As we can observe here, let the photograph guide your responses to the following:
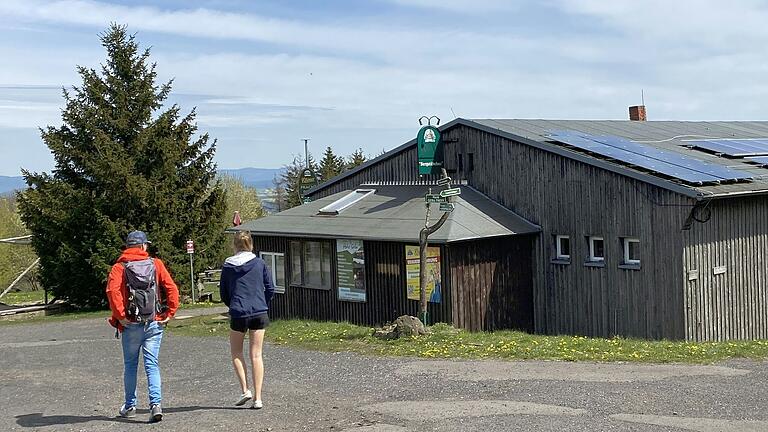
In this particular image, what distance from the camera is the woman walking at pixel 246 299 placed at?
28.6ft

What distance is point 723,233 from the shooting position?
1764cm

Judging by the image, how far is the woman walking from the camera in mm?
8703

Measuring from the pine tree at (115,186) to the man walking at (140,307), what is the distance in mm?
23957

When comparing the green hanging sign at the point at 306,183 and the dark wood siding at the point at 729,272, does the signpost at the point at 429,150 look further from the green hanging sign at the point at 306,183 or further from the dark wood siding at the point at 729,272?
the dark wood siding at the point at 729,272

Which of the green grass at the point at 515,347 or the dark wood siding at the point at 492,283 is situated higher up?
the dark wood siding at the point at 492,283

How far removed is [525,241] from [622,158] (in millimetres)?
2936

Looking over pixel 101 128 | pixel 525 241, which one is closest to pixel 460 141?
pixel 525 241

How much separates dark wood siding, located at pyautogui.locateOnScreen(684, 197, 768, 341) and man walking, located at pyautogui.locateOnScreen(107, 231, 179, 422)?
38.0 feet

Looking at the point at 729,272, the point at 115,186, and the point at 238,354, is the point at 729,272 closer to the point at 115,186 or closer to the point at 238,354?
the point at 238,354

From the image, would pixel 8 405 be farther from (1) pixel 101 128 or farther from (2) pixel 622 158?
(1) pixel 101 128

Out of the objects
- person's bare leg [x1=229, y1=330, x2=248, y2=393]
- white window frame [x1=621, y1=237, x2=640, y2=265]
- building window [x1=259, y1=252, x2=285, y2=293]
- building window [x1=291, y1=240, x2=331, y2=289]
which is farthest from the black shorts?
building window [x1=259, y1=252, x2=285, y2=293]

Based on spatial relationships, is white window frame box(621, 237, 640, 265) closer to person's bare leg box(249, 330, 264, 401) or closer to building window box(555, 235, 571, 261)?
building window box(555, 235, 571, 261)

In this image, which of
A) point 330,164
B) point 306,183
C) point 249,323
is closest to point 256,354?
point 249,323

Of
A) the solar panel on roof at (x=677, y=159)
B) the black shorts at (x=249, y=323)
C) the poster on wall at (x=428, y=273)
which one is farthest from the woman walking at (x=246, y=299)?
the solar panel on roof at (x=677, y=159)
